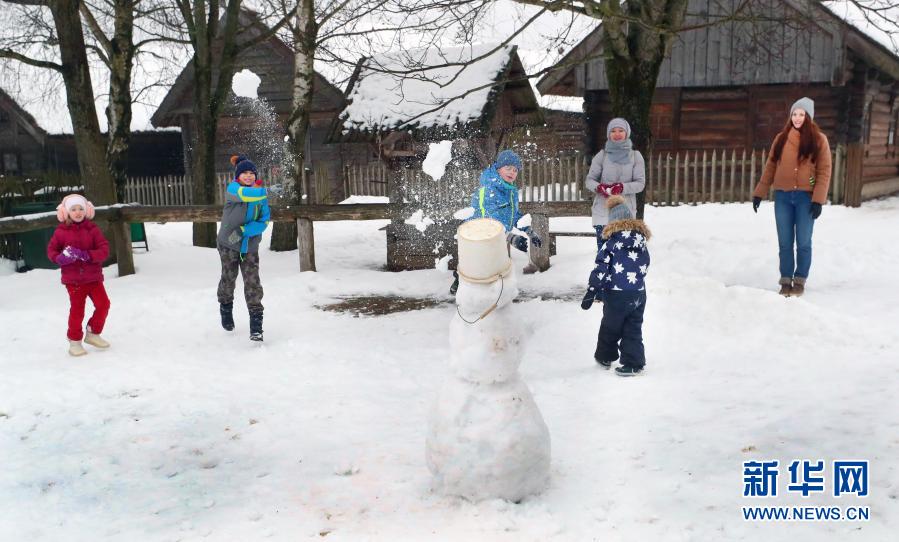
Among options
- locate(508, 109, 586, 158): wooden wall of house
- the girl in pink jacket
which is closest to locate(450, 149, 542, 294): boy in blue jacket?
the girl in pink jacket

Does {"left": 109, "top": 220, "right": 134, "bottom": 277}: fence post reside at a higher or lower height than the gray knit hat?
lower

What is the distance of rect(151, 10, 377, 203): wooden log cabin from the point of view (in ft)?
63.8

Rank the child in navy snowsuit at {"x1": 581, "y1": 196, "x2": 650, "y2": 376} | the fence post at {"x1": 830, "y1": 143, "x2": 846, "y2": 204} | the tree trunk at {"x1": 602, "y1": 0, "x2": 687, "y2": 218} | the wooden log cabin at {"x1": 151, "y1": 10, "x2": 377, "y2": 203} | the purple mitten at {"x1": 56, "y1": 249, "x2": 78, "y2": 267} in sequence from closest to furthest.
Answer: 1. the child in navy snowsuit at {"x1": 581, "y1": 196, "x2": 650, "y2": 376}
2. the purple mitten at {"x1": 56, "y1": 249, "x2": 78, "y2": 267}
3. the tree trunk at {"x1": 602, "y1": 0, "x2": 687, "y2": 218}
4. the fence post at {"x1": 830, "y1": 143, "x2": 846, "y2": 204}
5. the wooden log cabin at {"x1": 151, "y1": 10, "x2": 377, "y2": 203}

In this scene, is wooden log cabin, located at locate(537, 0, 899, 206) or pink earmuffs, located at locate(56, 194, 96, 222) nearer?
pink earmuffs, located at locate(56, 194, 96, 222)

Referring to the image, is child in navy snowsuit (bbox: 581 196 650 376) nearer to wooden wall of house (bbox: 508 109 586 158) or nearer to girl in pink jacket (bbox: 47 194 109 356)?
girl in pink jacket (bbox: 47 194 109 356)

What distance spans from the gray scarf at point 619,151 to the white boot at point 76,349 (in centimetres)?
512

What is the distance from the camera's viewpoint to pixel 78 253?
5504mm

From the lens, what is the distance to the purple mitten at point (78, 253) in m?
5.47

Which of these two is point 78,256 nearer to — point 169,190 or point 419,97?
point 419,97

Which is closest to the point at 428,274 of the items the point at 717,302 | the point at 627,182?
the point at 627,182

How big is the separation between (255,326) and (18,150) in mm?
22227

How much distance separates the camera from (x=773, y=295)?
19.9 ft

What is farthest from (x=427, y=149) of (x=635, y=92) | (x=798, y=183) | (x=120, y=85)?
(x=120, y=85)

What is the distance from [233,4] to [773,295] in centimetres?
924
